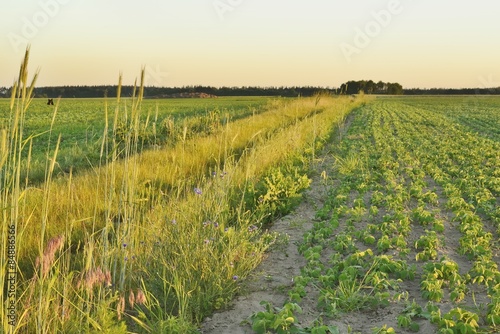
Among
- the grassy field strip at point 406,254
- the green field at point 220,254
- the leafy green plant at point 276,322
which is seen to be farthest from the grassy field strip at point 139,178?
the grassy field strip at point 406,254

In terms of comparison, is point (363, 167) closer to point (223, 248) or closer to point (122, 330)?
point (223, 248)

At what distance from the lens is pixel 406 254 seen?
18.4 feet

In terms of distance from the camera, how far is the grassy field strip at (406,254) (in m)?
4.27

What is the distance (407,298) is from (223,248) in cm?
164

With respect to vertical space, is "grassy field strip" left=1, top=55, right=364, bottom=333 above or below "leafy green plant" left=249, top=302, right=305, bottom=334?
above

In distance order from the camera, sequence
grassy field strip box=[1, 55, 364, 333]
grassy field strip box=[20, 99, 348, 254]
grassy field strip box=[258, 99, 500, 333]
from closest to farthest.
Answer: grassy field strip box=[1, 55, 364, 333] → grassy field strip box=[258, 99, 500, 333] → grassy field strip box=[20, 99, 348, 254]

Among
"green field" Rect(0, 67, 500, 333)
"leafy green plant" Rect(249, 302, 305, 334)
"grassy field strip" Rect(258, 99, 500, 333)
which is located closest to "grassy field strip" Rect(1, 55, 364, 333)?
"green field" Rect(0, 67, 500, 333)

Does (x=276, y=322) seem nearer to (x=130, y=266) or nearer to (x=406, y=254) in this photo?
(x=130, y=266)

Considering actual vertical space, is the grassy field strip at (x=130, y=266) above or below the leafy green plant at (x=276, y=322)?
above

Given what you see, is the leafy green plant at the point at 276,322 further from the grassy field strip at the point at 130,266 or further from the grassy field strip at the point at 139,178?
the grassy field strip at the point at 139,178

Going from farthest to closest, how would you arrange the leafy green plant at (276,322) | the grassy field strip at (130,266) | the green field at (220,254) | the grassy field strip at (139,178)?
the grassy field strip at (139,178) < the leafy green plant at (276,322) < the green field at (220,254) < the grassy field strip at (130,266)

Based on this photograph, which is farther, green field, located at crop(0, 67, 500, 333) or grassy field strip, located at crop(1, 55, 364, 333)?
green field, located at crop(0, 67, 500, 333)

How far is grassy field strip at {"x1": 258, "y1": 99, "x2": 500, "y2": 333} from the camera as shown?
4.27 metres

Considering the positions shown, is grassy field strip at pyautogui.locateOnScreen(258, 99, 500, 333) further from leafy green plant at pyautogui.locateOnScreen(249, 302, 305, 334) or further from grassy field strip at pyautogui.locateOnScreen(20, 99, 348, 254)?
grassy field strip at pyautogui.locateOnScreen(20, 99, 348, 254)
